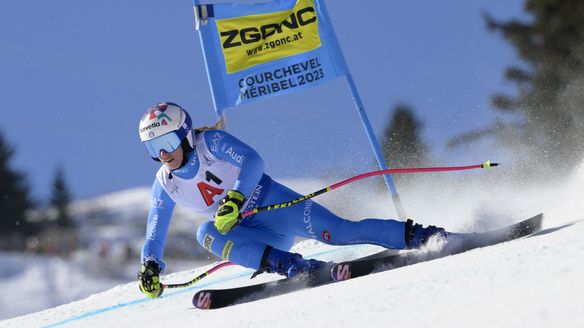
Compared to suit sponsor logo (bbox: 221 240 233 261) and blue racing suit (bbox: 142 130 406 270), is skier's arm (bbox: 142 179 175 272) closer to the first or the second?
blue racing suit (bbox: 142 130 406 270)

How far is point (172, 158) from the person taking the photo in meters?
5.41

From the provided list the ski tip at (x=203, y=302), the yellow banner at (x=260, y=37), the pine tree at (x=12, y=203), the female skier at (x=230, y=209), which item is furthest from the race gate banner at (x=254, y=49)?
the pine tree at (x=12, y=203)

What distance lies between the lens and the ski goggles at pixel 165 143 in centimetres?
532

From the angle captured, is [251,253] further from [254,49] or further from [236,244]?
[254,49]

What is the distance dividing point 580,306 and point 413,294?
851 millimetres

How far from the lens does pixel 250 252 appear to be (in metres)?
5.16

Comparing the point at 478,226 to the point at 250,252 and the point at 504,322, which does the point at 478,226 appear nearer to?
the point at 250,252

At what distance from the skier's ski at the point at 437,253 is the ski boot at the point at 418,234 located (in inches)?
3.8

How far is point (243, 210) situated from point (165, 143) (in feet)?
1.95

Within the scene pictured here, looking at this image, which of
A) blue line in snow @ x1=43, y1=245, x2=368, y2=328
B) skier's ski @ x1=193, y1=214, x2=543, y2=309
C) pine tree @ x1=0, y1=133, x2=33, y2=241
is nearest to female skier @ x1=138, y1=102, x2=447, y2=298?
skier's ski @ x1=193, y1=214, x2=543, y2=309

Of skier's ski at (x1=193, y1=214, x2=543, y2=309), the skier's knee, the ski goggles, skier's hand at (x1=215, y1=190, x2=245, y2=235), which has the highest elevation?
the ski goggles

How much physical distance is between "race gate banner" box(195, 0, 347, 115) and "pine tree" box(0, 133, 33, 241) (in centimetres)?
2851

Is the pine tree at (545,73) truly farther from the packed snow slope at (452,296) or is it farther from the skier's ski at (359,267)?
the skier's ski at (359,267)

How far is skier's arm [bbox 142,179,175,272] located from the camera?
5.55m
